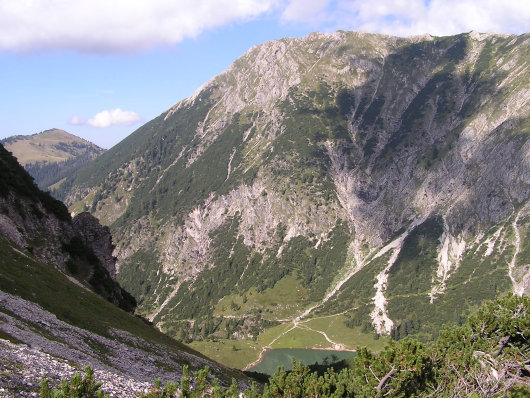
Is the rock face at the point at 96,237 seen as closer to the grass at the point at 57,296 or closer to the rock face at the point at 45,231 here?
the rock face at the point at 45,231

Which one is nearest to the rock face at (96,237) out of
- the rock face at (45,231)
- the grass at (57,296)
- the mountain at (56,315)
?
the rock face at (45,231)

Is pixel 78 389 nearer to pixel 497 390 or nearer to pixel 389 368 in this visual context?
pixel 389 368

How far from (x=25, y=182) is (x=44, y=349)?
3300 inches

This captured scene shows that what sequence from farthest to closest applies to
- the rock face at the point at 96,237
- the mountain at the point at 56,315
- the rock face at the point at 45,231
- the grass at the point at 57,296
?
the rock face at the point at 96,237, the rock face at the point at 45,231, the grass at the point at 57,296, the mountain at the point at 56,315

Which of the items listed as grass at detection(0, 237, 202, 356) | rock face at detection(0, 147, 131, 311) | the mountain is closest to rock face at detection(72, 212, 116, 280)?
rock face at detection(0, 147, 131, 311)

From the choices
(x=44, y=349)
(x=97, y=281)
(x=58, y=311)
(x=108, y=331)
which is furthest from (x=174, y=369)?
(x=97, y=281)

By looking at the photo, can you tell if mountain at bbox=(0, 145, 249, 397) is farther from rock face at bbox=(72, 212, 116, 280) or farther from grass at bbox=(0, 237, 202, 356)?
rock face at bbox=(72, 212, 116, 280)

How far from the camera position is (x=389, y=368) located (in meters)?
38.4

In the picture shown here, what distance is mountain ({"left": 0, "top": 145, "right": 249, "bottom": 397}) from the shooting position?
37.5m

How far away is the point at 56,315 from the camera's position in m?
58.4

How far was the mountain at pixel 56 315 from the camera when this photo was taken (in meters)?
37.5

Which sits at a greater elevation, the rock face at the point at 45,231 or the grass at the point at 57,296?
the rock face at the point at 45,231

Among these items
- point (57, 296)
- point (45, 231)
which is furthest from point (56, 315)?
point (45, 231)

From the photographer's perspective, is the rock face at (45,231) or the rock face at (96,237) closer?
the rock face at (45,231)
